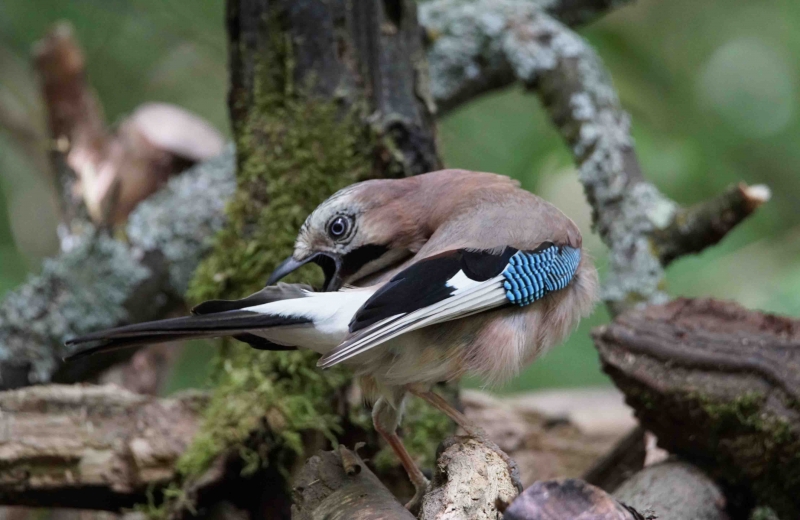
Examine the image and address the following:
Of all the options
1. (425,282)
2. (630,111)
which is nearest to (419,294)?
(425,282)

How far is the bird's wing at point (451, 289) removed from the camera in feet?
6.21

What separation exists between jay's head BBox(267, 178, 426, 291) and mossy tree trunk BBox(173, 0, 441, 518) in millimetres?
527

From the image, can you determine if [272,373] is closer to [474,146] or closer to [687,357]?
[687,357]

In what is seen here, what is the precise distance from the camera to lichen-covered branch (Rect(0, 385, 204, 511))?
2465mm

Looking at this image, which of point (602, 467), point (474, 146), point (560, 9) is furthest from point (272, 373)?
point (474, 146)

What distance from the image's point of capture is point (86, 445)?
2566mm

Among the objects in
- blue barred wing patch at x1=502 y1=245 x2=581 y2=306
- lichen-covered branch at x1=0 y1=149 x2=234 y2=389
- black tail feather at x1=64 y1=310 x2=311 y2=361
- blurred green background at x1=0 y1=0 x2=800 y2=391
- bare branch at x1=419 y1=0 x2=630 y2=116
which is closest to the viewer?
black tail feather at x1=64 y1=310 x2=311 y2=361

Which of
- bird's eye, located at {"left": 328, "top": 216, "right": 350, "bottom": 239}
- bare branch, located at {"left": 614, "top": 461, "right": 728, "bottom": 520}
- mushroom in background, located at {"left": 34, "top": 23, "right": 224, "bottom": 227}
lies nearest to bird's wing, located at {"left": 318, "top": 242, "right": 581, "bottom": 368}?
bird's eye, located at {"left": 328, "top": 216, "right": 350, "bottom": 239}

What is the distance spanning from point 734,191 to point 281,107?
1.72m

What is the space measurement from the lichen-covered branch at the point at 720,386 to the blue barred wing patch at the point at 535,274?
0.48 m

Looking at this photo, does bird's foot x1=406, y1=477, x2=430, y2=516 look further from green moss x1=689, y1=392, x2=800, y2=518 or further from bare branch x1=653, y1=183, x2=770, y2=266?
bare branch x1=653, y1=183, x2=770, y2=266

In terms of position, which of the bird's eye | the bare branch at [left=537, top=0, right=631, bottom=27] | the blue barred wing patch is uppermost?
the bare branch at [left=537, top=0, right=631, bottom=27]

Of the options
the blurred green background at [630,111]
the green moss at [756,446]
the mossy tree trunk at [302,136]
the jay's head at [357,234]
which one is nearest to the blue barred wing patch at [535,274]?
the jay's head at [357,234]

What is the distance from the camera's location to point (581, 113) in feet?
11.1
